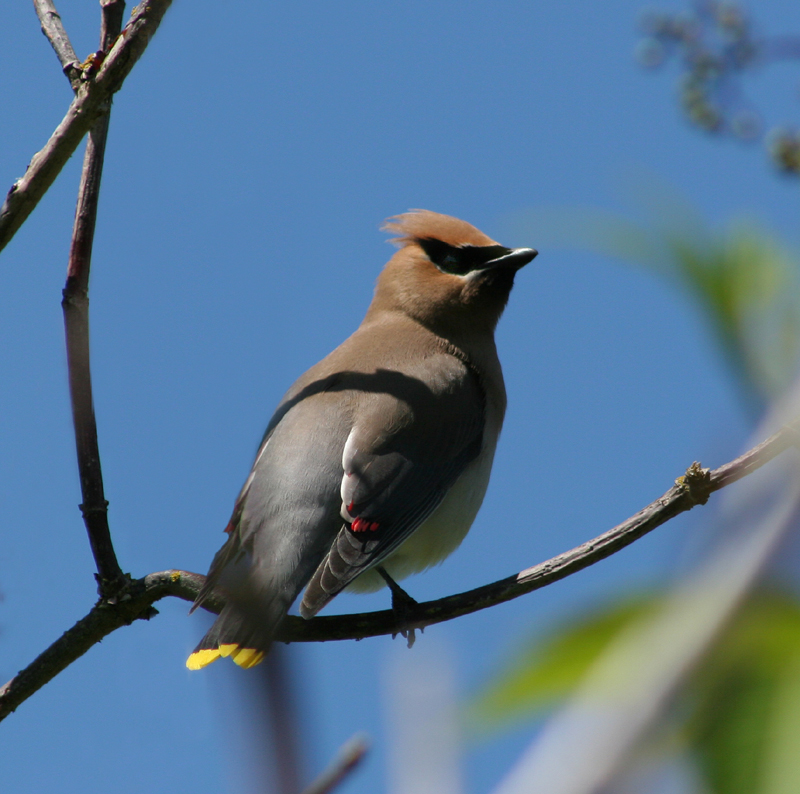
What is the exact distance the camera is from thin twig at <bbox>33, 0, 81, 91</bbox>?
2.51m

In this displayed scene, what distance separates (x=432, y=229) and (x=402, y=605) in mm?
2398

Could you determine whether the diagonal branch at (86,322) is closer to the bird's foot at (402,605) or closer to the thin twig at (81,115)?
the thin twig at (81,115)

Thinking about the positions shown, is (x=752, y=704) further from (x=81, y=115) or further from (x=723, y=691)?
(x=81, y=115)

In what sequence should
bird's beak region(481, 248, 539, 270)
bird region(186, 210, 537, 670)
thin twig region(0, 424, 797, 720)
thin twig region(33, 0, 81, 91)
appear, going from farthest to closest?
bird's beak region(481, 248, 539, 270) < bird region(186, 210, 537, 670) < thin twig region(0, 424, 797, 720) < thin twig region(33, 0, 81, 91)

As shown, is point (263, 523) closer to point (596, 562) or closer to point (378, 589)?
point (378, 589)

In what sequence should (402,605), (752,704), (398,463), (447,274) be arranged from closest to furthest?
(752,704) → (402,605) → (398,463) → (447,274)

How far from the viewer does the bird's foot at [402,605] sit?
3438 mm

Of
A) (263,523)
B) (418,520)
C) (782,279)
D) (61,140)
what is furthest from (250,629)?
(418,520)

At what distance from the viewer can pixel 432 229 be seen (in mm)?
5543

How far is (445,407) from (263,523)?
1.07m

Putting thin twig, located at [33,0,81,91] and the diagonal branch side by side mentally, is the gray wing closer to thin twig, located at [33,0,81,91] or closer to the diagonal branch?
the diagonal branch

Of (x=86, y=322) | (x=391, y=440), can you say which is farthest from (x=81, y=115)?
(x=391, y=440)

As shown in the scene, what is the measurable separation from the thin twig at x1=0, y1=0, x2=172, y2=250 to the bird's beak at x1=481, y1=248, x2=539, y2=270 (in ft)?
10.0

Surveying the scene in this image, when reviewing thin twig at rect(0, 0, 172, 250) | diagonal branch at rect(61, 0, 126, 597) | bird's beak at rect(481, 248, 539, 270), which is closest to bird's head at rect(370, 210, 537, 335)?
bird's beak at rect(481, 248, 539, 270)
